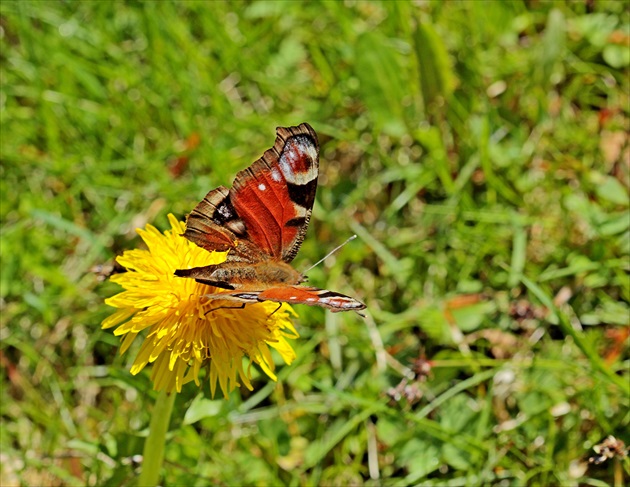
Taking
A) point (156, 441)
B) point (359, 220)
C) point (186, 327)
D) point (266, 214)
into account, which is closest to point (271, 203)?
point (266, 214)

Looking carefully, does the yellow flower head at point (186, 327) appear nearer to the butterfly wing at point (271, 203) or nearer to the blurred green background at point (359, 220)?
the butterfly wing at point (271, 203)

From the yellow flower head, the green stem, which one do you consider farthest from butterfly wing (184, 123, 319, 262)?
the green stem

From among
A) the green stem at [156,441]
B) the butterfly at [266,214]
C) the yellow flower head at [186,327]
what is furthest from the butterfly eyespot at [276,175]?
the green stem at [156,441]

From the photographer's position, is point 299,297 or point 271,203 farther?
point 271,203

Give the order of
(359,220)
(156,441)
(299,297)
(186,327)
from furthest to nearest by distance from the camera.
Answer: (359,220) < (156,441) < (186,327) < (299,297)

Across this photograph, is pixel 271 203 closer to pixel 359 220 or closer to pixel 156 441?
pixel 156 441

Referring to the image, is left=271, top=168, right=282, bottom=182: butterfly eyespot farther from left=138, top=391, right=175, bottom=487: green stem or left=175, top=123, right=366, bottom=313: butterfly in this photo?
left=138, top=391, right=175, bottom=487: green stem
